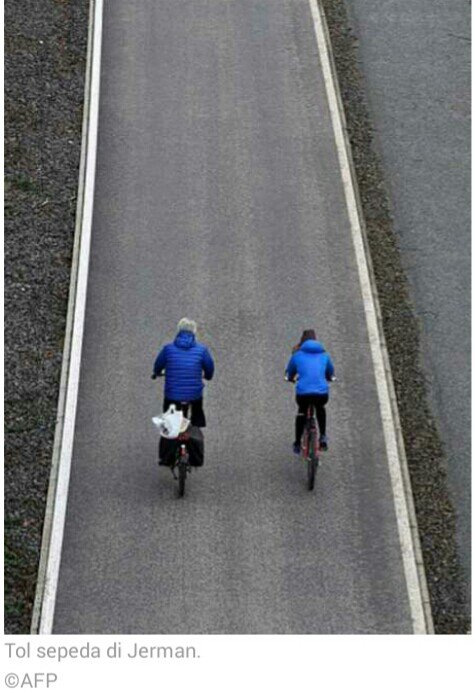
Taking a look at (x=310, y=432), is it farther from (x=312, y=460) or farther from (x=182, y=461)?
(x=182, y=461)

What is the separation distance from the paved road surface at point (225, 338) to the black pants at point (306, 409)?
556 millimetres

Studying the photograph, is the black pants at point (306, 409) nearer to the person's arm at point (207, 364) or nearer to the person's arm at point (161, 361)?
the person's arm at point (207, 364)

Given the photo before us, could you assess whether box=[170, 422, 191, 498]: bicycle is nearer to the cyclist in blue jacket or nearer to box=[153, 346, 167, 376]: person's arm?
box=[153, 346, 167, 376]: person's arm

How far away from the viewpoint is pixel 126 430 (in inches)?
826

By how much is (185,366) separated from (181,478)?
1318 mm

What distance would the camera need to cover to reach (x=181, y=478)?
19.6 meters

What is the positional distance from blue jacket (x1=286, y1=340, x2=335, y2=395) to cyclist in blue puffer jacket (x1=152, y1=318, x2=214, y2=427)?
102 cm

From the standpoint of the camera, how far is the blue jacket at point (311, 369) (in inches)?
770

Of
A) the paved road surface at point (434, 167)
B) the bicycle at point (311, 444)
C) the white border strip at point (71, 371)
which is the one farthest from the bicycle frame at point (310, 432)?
the white border strip at point (71, 371)

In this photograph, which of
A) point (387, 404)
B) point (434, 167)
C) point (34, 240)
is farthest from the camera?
point (434, 167)

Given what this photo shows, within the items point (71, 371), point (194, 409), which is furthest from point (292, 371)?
point (71, 371)

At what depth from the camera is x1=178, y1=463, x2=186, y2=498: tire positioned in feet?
63.9
